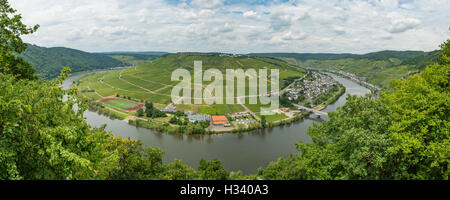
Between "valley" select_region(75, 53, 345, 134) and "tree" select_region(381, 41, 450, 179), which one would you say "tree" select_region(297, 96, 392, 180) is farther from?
"valley" select_region(75, 53, 345, 134)

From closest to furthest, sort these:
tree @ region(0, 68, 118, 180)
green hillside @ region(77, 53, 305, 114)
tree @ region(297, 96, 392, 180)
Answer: tree @ region(0, 68, 118, 180)
tree @ region(297, 96, 392, 180)
green hillside @ region(77, 53, 305, 114)

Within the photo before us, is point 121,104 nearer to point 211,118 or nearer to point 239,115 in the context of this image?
point 211,118

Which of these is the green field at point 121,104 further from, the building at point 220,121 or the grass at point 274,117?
the grass at point 274,117

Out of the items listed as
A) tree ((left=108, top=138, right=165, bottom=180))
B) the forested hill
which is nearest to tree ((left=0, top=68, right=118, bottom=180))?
tree ((left=108, top=138, right=165, bottom=180))

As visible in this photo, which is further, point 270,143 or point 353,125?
point 270,143

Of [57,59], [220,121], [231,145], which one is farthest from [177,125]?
[57,59]

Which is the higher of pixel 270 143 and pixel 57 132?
pixel 57 132
